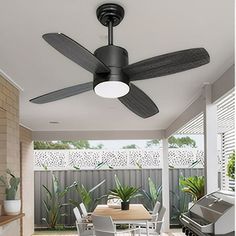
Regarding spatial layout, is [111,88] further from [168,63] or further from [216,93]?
[216,93]

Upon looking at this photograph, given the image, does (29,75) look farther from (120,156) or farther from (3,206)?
(120,156)

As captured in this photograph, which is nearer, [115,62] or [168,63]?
[168,63]

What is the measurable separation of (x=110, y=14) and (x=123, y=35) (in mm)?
508

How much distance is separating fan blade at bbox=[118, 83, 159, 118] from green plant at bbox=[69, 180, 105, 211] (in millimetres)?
6935

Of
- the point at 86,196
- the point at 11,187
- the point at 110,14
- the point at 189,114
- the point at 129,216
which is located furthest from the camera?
the point at 86,196

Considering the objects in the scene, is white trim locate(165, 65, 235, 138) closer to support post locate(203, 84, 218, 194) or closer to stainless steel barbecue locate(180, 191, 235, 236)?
support post locate(203, 84, 218, 194)

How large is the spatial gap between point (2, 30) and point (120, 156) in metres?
7.79

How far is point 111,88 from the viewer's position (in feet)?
7.55

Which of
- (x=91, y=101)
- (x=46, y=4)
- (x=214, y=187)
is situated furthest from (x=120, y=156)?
(x=46, y=4)

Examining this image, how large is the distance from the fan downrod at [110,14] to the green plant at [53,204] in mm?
7563

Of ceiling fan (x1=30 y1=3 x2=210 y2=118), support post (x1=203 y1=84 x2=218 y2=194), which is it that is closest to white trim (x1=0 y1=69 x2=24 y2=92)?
ceiling fan (x1=30 y1=3 x2=210 y2=118)

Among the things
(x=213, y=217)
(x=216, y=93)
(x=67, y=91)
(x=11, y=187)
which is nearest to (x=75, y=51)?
(x=67, y=91)

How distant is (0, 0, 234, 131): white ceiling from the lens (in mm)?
2619

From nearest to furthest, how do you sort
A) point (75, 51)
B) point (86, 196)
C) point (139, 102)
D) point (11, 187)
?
point (75, 51) < point (139, 102) < point (11, 187) < point (86, 196)
